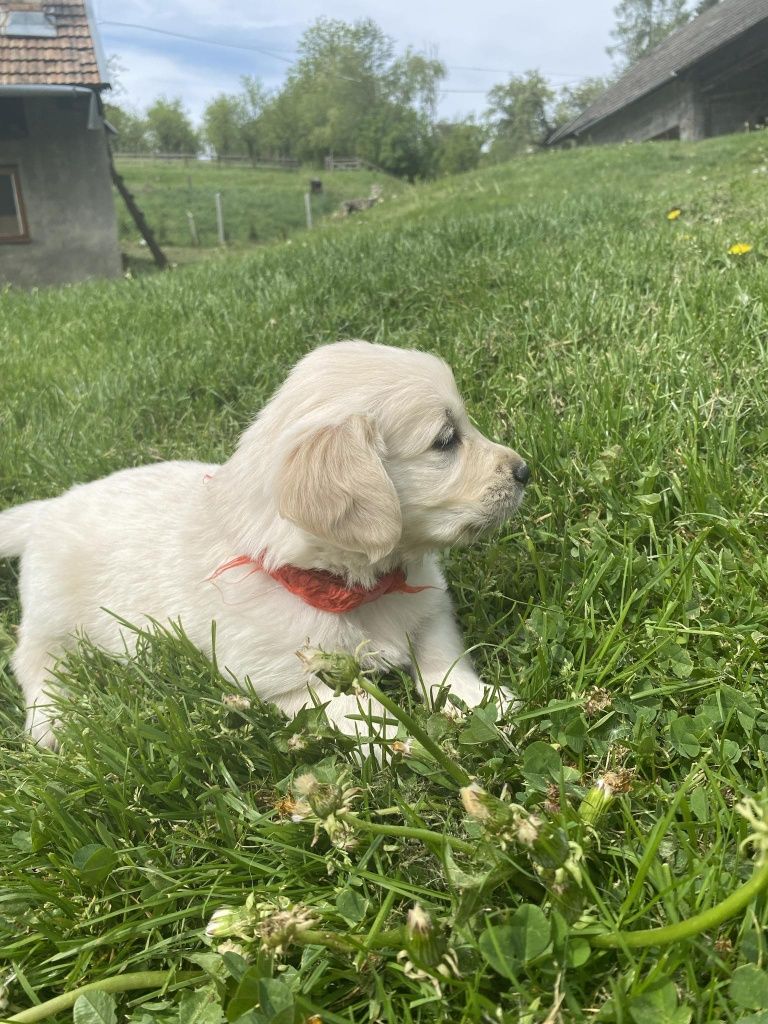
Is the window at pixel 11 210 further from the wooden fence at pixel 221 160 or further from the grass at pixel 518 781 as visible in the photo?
the wooden fence at pixel 221 160

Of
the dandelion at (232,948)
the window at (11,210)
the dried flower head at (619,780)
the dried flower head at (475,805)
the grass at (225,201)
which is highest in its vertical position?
the grass at (225,201)

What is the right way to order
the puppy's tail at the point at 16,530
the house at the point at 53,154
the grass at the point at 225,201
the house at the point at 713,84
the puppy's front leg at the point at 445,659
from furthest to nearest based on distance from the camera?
Result: the grass at the point at 225,201 → the house at the point at 713,84 → the house at the point at 53,154 → the puppy's tail at the point at 16,530 → the puppy's front leg at the point at 445,659

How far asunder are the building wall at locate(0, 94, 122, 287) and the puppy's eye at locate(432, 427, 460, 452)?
17499 mm

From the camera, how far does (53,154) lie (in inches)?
678

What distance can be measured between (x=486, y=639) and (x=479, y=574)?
0.28 metres

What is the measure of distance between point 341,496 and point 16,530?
1647mm

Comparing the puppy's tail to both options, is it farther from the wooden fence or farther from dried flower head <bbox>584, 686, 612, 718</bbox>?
the wooden fence

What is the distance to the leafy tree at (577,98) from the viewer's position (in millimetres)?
65925

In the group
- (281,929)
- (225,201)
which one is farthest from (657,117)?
(281,929)

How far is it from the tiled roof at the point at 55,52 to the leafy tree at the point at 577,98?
183 ft

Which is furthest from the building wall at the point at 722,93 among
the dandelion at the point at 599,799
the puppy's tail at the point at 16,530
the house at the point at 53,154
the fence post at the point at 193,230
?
the dandelion at the point at 599,799

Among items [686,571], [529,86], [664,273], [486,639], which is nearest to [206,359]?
[664,273]

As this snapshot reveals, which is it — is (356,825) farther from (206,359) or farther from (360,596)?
(206,359)

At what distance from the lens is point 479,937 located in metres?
1.19
